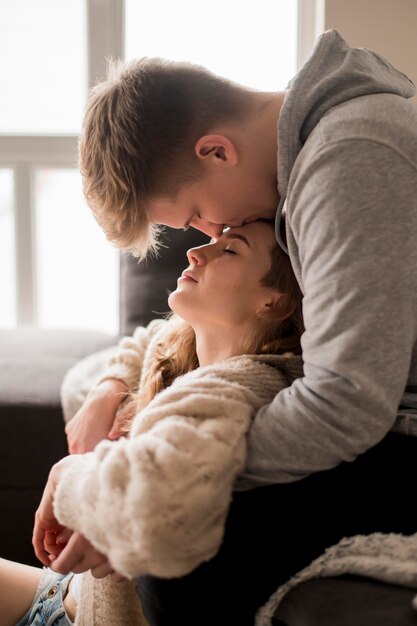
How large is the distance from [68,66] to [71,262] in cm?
77

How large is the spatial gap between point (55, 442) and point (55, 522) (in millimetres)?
547

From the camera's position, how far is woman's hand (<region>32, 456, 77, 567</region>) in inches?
47.3

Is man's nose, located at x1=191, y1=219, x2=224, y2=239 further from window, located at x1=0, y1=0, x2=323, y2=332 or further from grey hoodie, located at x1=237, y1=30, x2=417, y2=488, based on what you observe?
window, located at x1=0, y1=0, x2=323, y2=332

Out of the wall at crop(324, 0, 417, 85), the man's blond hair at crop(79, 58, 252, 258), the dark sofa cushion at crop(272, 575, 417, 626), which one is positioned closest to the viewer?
the dark sofa cushion at crop(272, 575, 417, 626)

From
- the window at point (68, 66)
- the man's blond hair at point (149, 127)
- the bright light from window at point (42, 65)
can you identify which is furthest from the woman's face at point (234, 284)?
the bright light from window at point (42, 65)

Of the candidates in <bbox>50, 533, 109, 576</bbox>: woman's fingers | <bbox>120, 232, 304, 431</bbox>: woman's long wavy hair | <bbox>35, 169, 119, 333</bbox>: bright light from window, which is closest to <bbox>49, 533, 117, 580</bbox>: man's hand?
<bbox>50, 533, 109, 576</bbox>: woman's fingers

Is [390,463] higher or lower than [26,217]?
higher

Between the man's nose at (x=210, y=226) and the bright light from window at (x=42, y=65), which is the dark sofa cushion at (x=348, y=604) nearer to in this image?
the man's nose at (x=210, y=226)

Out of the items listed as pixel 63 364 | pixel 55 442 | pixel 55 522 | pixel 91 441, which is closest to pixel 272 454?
pixel 55 522

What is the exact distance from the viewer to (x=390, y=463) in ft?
3.54

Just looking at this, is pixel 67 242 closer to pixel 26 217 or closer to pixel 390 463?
pixel 26 217

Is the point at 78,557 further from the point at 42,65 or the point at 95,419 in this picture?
the point at 42,65

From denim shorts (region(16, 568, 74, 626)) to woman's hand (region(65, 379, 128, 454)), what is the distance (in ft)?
0.82

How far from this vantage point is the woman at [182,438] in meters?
0.95
